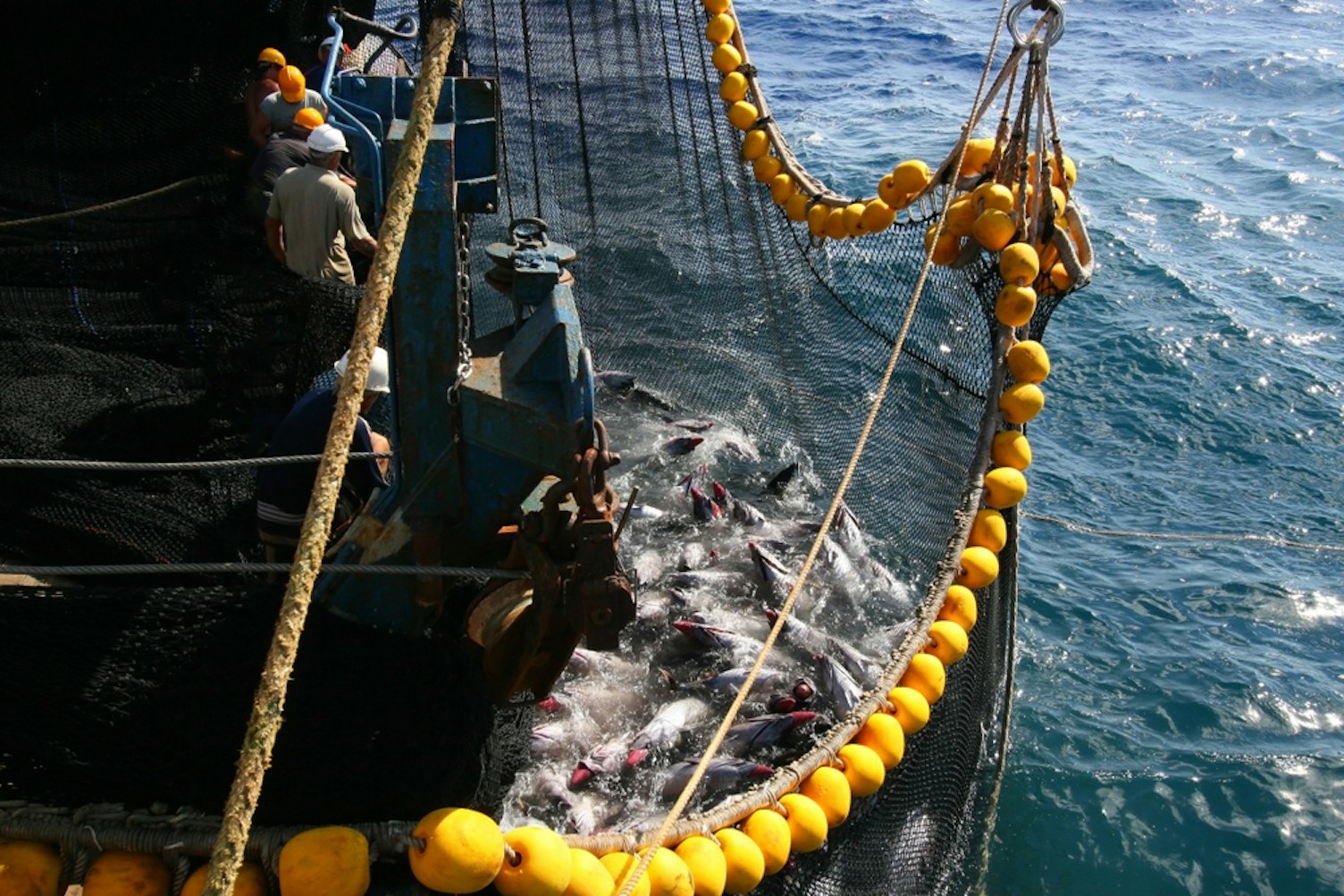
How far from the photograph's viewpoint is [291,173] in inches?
225

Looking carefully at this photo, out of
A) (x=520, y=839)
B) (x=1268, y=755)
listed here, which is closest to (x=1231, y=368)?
(x=1268, y=755)

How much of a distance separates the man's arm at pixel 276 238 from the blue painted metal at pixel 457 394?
3.07 meters

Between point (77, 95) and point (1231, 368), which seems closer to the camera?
point (77, 95)

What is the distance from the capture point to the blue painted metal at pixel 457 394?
9.12ft

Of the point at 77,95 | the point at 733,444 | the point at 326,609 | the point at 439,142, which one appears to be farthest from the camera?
the point at 733,444

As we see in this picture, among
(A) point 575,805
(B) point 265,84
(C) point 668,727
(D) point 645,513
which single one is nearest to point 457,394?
(A) point 575,805

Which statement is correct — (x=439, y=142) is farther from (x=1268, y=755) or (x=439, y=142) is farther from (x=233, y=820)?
(x=1268, y=755)

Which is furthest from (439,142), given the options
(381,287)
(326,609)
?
(326,609)

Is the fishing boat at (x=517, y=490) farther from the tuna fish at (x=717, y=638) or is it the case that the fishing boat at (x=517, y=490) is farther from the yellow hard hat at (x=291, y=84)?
the yellow hard hat at (x=291, y=84)

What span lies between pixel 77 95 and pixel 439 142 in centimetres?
597

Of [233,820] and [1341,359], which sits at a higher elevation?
[233,820]

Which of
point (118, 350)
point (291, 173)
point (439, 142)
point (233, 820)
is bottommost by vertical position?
point (118, 350)

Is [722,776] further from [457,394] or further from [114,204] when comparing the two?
[114,204]

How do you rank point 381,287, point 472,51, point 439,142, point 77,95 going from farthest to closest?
point 472,51, point 77,95, point 439,142, point 381,287
